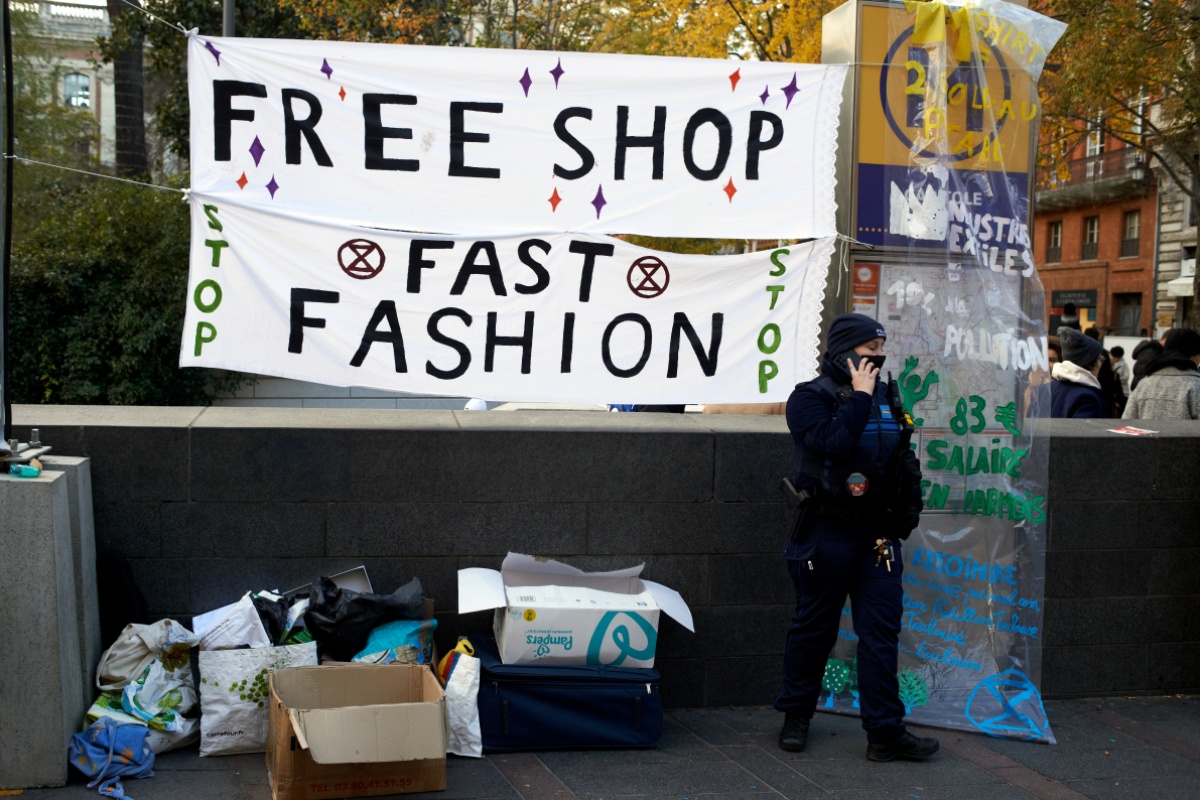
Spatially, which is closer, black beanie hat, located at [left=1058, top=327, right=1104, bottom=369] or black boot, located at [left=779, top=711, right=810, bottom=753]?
black boot, located at [left=779, top=711, right=810, bottom=753]

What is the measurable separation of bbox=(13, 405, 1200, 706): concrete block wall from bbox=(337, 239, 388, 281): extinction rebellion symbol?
67 cm

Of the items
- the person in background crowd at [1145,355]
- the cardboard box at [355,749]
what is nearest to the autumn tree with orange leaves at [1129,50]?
the person in background crowd at [1145,355]

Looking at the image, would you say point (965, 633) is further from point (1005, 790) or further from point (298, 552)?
point (298, 552)

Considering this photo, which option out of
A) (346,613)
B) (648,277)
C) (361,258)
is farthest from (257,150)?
(346,613)

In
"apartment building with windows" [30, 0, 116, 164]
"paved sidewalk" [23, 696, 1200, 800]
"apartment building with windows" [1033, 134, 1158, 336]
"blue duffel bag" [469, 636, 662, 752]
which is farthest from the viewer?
"apartment building with windows" [1033, 134, 1158, 336]

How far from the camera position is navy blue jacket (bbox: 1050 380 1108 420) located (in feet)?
25.9

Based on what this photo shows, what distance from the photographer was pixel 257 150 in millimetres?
4926

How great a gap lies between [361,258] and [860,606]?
2.60 m

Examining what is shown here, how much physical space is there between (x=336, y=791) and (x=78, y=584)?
1.32 meters

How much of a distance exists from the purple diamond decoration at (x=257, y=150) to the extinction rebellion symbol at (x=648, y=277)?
1.68 m

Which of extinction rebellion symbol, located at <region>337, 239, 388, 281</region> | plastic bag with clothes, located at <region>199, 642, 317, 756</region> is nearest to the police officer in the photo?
extinction rebellion symbol, located at <region>337, 239, 388, 281</region>

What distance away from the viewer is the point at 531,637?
471 cm

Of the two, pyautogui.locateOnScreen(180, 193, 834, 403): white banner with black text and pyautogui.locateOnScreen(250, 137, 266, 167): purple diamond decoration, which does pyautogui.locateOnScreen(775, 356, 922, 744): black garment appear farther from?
pyautogui.locateOnScreen(250, 137, 266, 167): purple diamond decoration

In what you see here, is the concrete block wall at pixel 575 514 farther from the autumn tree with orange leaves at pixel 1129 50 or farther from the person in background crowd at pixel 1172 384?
the autumn tree with orange leaves at pixel 1129 50
